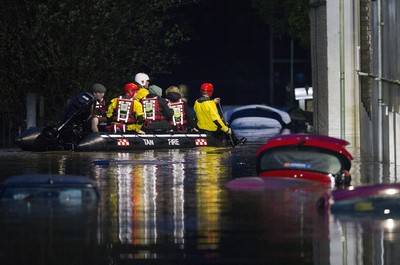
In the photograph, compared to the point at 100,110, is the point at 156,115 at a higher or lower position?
lower

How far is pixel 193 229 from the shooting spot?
1984 cm

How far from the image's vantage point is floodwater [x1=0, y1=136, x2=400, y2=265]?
1727 cm

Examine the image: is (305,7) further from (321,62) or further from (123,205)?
(123,205)

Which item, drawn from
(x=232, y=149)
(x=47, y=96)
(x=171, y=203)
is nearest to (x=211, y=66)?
(x=47, y=96)

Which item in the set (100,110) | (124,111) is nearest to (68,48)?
(100,110)

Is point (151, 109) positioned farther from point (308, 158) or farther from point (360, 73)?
point (308, 158)

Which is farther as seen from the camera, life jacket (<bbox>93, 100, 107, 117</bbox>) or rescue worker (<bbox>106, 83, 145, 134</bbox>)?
life jacket (<bbox>93, 100, 107, 117</bbox>)

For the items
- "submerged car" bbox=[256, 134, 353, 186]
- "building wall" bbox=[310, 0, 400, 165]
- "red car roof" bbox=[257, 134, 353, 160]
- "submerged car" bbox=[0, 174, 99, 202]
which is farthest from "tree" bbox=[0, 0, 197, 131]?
"submerged car" bbox=[0, 174, 99, 202]

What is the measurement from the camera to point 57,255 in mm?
17406

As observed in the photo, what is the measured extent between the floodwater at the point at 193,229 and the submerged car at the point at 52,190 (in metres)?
0.28

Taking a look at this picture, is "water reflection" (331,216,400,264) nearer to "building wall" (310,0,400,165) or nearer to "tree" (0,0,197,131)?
"building wall" (310,0,400,165)

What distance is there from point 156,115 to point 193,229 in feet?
62.1

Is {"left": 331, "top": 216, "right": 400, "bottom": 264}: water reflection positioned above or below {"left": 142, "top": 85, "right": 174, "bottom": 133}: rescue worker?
below

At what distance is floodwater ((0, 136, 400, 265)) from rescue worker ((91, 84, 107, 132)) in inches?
360
